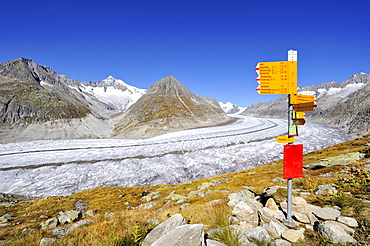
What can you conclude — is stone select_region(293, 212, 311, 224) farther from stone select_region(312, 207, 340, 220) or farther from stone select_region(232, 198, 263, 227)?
stone select_region(232, 198, 263, 227)

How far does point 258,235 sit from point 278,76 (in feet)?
16.1

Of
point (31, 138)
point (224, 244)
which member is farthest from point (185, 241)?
point (31, 138)

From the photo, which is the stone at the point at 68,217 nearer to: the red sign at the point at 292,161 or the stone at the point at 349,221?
the red sign at the point at 292,161

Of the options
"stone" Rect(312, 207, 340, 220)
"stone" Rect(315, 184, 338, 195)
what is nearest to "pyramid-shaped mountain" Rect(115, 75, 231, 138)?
"stone" Rect(315, 184, 338, 195)

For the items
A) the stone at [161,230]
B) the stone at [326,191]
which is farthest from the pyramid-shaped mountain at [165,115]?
the stone at [161,230]

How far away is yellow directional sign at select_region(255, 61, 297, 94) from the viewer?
577 centimetres

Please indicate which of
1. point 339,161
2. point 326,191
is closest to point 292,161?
point 326,191

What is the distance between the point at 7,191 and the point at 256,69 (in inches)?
1680

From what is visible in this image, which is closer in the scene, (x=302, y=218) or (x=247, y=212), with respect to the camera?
(x=302, y=218)

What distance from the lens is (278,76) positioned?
227 inches

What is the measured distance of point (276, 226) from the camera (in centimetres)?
568

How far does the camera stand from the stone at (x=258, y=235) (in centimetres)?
530

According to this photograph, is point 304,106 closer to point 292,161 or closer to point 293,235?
point 292,161

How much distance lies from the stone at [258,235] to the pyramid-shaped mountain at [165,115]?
87928 millimetres
